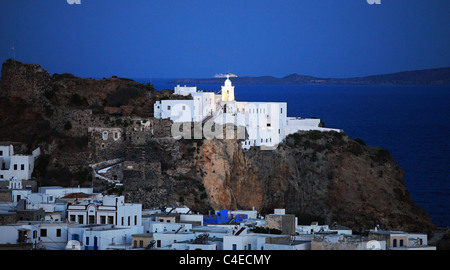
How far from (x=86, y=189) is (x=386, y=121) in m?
73.1

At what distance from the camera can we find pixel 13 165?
62.3 m

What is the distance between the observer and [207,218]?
57.6m

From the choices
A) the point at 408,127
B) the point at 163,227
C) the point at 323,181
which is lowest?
the point at 163,227

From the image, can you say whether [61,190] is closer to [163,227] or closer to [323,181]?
[163,227]

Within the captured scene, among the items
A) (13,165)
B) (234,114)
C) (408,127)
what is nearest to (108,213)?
(13,165)

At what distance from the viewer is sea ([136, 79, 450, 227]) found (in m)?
91.8

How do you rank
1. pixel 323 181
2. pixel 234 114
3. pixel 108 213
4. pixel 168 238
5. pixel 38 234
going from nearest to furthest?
pixel 168 238, pixel 38 234, pixel 108 213, pixel 234 114, pixel 323 181

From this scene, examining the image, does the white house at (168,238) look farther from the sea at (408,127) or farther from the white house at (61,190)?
the sea at (408,127)

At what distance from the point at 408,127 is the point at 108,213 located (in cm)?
7824

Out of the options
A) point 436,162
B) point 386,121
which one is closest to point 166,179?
point 436,162

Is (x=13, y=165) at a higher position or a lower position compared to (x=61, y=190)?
higher

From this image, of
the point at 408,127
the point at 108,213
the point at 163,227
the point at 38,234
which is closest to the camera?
the point at 38,234

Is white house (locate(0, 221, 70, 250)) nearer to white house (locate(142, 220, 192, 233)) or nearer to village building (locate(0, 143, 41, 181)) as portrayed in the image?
white house (locate(142, 220, 192, 233))

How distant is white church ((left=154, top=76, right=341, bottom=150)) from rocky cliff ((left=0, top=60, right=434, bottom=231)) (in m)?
0.67
